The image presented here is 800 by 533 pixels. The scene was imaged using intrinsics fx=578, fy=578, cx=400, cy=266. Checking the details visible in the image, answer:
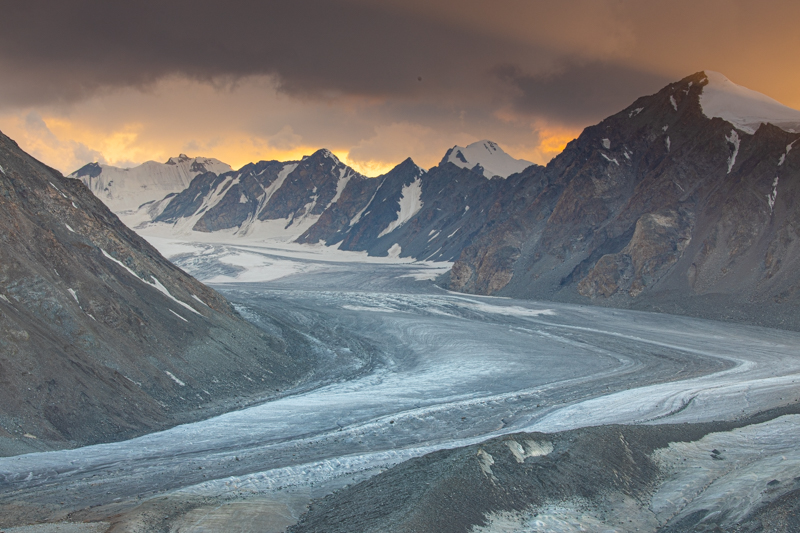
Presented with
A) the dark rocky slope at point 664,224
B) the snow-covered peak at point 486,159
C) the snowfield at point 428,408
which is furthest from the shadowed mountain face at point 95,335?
the snow-covered peak at point 486,159

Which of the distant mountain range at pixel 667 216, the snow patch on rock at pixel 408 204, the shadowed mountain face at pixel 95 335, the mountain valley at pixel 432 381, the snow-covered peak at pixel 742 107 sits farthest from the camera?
the snow patch on rock at pixel 408 204

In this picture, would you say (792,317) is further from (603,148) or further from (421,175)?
(421,175)

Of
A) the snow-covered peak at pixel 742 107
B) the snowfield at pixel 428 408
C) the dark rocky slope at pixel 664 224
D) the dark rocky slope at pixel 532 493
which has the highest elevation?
the snow-covered peak at pixel 742 107

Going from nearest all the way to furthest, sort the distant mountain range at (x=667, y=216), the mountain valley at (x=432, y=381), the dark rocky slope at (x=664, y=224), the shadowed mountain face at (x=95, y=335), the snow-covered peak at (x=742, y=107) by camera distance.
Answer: the mountain valley at (x=432, y=381) → the shadowed mountain face at (x=95, y=335) → the dark rocky slope at (x=664, y=224) → the distant mountain range at (x=667, y=216) → the snow-covered peak at (x=742, y=107)

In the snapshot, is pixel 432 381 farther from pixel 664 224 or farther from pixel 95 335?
pixel 664 224

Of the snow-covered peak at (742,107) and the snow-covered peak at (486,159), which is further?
the snow-covered peak at (486,159)

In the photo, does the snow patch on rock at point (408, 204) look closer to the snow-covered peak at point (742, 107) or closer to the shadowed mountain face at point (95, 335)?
the snow-covered peak at point (742, 107)

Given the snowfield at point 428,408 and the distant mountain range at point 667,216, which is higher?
the distant mountain range at point 667,216
